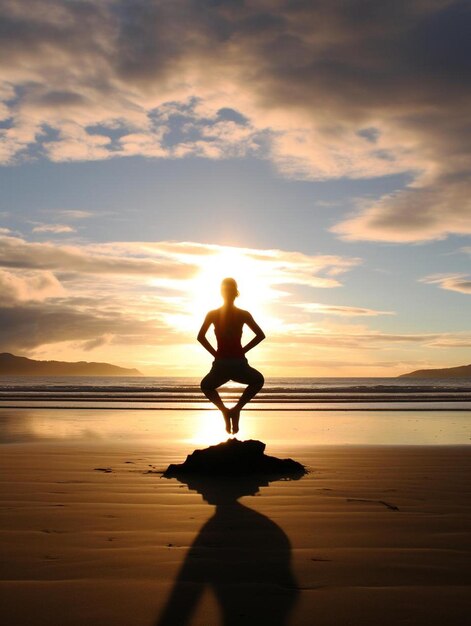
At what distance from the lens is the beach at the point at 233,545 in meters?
2.83

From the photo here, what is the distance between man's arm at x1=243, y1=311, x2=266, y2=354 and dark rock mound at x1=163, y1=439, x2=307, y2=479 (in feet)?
4.15

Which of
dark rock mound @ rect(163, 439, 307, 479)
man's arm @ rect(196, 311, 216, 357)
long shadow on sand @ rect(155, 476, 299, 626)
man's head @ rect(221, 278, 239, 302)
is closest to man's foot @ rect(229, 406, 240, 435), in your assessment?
dark rock mound @ rect(163, 439, 307, 479)

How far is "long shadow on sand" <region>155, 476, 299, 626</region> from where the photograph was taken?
278 centimetres

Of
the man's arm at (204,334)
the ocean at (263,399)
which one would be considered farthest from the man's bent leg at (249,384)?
the ocean at (263,399)

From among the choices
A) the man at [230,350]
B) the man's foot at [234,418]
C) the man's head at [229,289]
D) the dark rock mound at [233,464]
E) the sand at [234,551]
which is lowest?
the sand at [234,551]

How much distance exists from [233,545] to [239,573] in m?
0.59

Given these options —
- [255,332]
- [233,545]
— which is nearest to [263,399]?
[255,332]

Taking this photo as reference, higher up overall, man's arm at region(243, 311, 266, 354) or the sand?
man's arm at region(243, 311, 266, 354)

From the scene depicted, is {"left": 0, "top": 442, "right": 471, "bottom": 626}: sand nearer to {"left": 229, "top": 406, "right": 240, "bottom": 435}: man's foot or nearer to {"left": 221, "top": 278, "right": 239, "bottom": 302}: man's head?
{"left": 229, "top": 406, "right": 240, "bottom": 435}: man's foot

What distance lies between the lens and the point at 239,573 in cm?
332

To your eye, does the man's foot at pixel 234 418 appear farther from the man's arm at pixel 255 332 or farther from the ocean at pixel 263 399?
the ocean at pixel 263 399

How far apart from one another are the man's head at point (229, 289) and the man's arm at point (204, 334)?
310mm

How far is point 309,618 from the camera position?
271 centimetres

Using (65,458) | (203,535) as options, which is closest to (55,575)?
(203,535)
